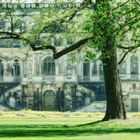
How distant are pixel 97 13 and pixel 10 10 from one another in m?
6.28

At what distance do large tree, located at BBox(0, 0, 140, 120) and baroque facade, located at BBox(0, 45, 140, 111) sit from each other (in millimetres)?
29997

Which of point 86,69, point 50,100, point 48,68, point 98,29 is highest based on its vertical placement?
point 98,29

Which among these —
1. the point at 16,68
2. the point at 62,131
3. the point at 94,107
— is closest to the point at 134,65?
the point at 94,107

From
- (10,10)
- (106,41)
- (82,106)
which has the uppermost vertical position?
(10,10)

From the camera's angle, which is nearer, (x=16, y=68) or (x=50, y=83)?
(x=50, y=83)

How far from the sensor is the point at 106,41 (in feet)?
81.1

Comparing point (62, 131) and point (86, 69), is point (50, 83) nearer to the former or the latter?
point (86, 69)

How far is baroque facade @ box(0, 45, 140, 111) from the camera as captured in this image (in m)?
64.6

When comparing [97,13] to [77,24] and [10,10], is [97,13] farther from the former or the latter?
[77,24]

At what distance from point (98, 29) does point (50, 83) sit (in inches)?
1609

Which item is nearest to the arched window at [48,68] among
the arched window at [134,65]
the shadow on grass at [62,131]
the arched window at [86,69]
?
the arched window at [86,69]

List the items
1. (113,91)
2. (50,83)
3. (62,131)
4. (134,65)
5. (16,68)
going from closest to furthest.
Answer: (62,131)
(113,91)
(50,83)
(16,68)
(134,65)

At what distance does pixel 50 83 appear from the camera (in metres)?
65.2

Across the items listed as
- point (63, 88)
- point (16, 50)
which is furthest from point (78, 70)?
point (16, 50)
